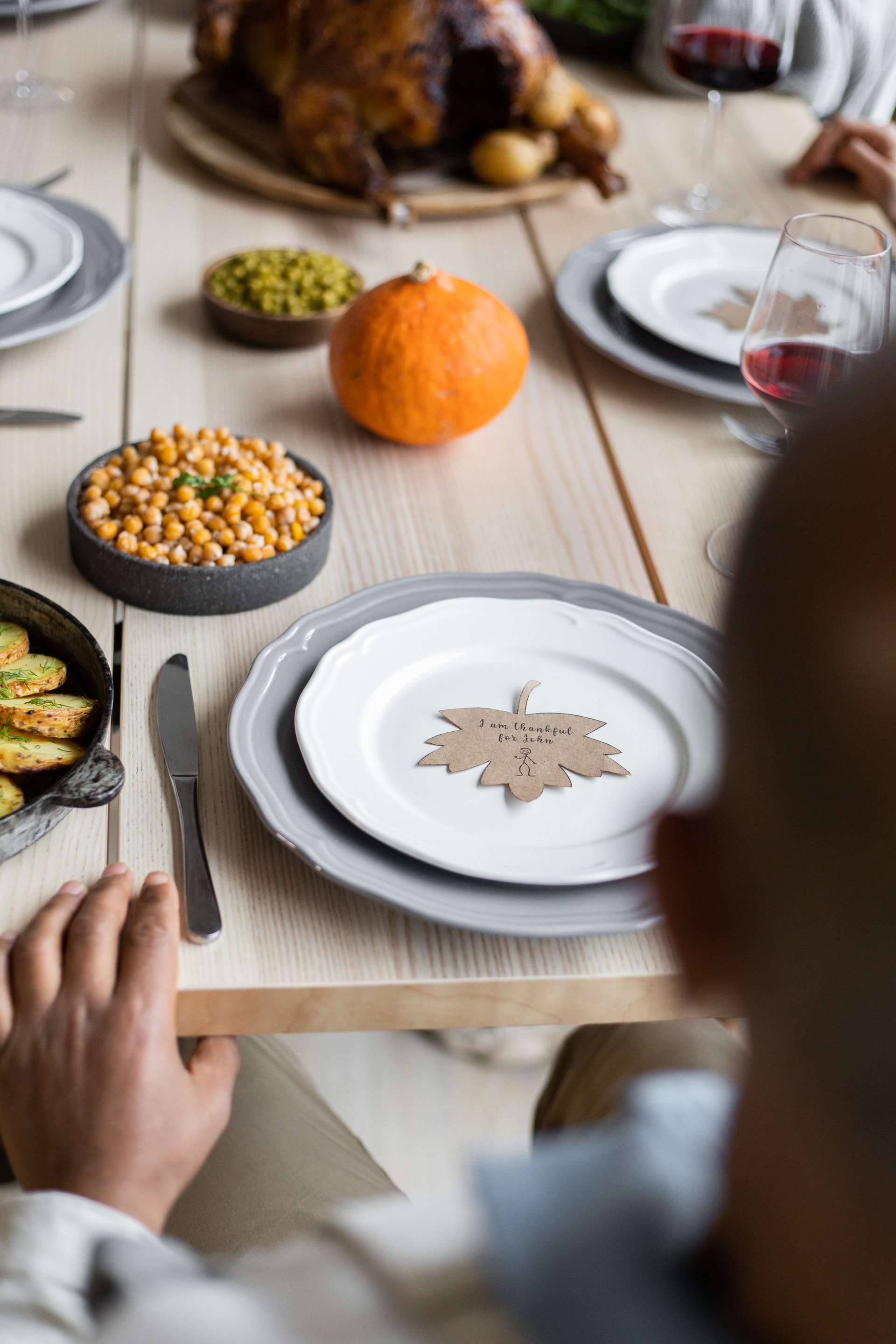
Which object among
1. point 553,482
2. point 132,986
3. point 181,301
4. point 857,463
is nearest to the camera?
point 857,463

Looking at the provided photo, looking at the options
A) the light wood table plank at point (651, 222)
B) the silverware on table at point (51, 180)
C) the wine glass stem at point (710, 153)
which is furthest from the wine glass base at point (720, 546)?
the silverware on table at point (51, 180)

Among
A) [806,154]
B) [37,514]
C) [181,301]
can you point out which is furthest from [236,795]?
[806,154]

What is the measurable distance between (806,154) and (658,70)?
0.44 metres

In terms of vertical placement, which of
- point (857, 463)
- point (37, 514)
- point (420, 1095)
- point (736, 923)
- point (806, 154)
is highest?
point (857, 463)

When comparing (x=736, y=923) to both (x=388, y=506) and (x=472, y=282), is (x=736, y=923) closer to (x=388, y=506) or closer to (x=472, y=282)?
(x=388, y=506)

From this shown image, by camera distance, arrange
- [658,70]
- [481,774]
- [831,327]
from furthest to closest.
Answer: [658,70] → [831,327] → [481,774]

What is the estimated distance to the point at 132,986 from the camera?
0.68 meters

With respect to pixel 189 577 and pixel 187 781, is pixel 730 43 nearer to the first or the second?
pixel 189 577

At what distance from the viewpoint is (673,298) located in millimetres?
1424

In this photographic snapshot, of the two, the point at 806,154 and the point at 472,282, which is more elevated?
the point at 806,154

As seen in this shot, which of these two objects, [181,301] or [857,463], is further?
[181,301]

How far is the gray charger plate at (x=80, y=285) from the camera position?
1272 millimetres

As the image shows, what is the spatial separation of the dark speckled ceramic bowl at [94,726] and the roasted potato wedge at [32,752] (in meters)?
0.01

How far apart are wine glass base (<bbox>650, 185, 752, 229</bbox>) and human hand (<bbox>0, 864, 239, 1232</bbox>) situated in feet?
4.43
